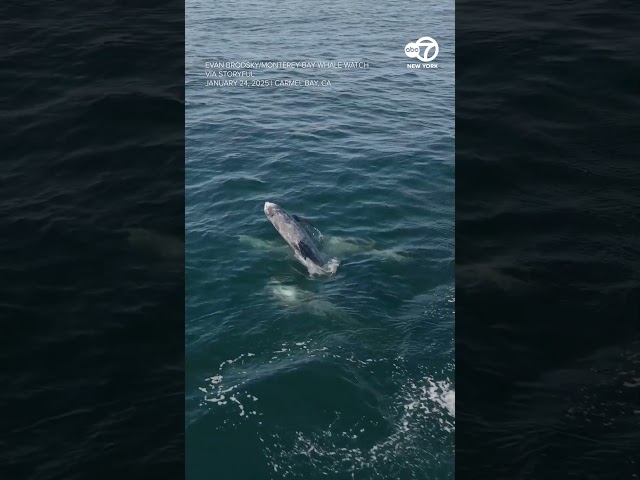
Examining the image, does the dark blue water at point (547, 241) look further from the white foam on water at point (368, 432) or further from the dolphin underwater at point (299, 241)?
the dolphin underwater at point (299, 241)

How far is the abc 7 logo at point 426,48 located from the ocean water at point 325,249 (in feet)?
0.77

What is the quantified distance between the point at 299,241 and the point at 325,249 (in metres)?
Result: 1.59

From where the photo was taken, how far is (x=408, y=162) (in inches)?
1132

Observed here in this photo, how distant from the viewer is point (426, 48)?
27.8 meters

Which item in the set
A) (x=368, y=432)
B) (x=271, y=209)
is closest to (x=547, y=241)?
(x=368, y=432)

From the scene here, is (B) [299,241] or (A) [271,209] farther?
(A) [271,209]
